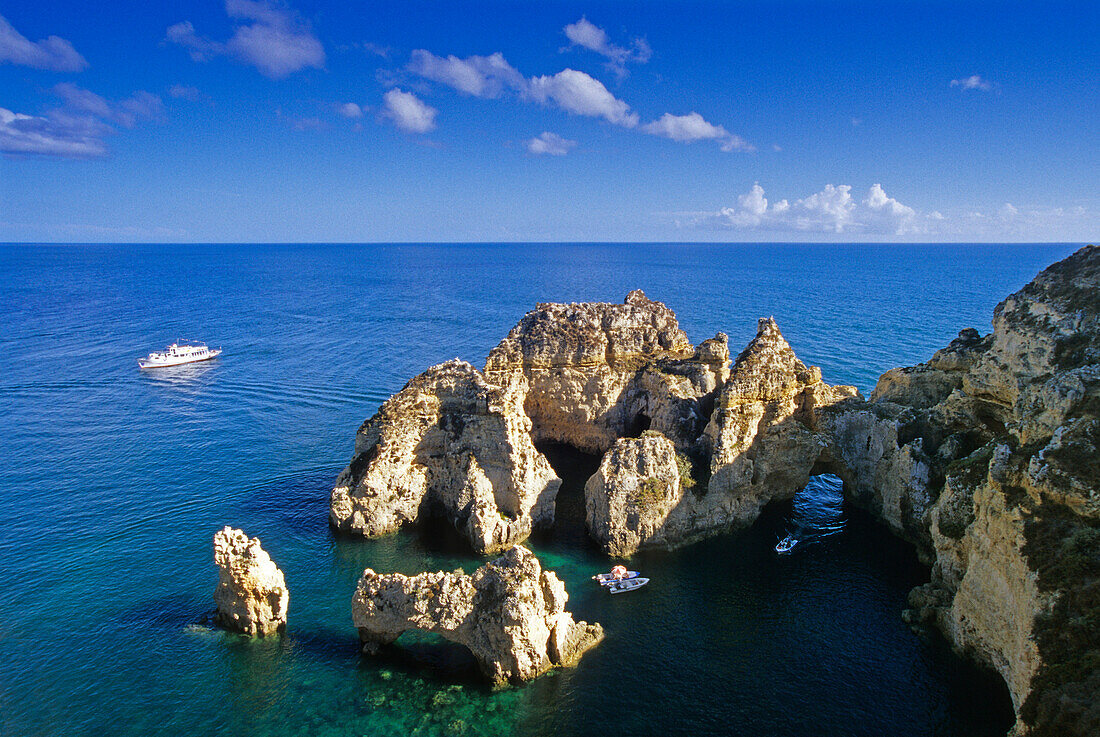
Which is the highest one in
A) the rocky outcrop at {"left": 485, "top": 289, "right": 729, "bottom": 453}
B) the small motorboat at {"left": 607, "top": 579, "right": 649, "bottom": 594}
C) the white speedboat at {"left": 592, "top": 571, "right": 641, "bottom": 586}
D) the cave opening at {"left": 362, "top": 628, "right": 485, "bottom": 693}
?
the rocky outcrop at {"left": 485, "top": 289, "right": 729, "bottom": 453}

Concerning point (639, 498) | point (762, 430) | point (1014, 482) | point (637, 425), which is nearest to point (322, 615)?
point (639, 498)

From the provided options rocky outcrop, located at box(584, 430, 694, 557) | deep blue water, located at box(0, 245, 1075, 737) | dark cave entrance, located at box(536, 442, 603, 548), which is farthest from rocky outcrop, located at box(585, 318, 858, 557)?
dark cave entrance, located at box(536, 442, 603, 548)

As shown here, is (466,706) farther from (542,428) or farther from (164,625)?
(542,428)

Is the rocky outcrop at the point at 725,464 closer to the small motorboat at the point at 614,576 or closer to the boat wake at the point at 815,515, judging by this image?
the boat wake at the point at 815,515

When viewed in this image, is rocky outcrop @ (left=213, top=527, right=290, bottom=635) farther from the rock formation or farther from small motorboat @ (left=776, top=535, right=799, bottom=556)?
small motorboat @ (left=776, top=535, right=799, bottom=556)

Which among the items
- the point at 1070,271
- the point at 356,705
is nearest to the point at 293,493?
the point at 356,705

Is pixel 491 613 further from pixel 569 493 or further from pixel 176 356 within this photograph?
pixel 176 356
